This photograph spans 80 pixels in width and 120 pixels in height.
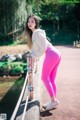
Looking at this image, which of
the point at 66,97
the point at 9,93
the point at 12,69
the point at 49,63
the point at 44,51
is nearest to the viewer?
the point at 44,51

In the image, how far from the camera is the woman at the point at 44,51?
5.80 meters

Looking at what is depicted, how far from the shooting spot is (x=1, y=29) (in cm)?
2542

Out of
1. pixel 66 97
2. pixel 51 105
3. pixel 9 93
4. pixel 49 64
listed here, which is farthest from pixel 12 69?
pixel 49 64

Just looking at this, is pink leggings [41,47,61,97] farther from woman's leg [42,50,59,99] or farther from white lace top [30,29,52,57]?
white lace top [30,29,52,57]

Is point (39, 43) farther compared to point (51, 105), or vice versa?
point (51, 105)

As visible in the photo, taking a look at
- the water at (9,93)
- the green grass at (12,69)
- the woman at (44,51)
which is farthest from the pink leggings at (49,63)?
the green grass at (12,69)

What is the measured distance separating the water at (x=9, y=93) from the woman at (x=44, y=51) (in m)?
1.37

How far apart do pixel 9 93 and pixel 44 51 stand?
160 inches

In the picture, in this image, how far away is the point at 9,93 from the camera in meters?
9.65

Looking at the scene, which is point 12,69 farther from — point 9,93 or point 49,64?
point 49,64

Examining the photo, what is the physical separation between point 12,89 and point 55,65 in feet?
14.2

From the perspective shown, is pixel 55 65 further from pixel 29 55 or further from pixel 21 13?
pixel 21 13

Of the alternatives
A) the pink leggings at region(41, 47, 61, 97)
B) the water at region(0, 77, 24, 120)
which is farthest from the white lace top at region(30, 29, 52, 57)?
the water at region(0, 77, 24, 120)

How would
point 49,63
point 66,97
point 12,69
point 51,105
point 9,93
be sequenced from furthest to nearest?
point 12,69 → point 9,93 → point 66,97 → point 51,105 → point 49,63
